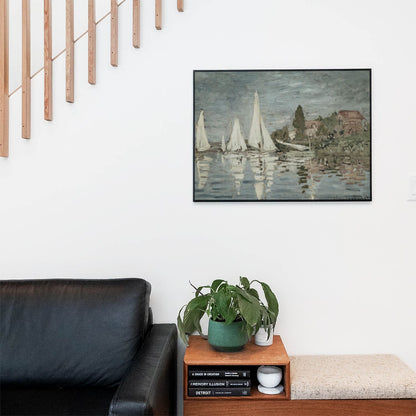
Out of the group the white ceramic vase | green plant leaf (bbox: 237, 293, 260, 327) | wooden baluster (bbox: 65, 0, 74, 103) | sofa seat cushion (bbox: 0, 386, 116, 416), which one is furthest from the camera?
wooden baluster (bbox: 65, 0, 74, 103)

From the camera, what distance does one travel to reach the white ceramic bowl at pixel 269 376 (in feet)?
6.09

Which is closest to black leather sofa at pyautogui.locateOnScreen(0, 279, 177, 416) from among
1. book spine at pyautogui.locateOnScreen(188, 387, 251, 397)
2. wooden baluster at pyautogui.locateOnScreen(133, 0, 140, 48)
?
book spine at pyautogui.locateOnScreen(188, 387, 251, 397)

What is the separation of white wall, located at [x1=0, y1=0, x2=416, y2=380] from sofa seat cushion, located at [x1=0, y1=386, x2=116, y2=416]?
0.62 meters

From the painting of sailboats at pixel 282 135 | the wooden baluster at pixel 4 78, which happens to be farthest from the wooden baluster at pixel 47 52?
the painting of sailboats at pixel 282 135

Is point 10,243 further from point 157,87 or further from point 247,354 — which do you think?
point 247,354

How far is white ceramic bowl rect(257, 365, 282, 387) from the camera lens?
1.86 metres

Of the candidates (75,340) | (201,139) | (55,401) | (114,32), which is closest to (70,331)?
(75,340)

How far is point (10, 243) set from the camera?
228cm

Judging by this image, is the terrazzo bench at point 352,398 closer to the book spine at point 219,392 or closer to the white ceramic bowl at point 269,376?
the white ceramic bowl at point 269,376

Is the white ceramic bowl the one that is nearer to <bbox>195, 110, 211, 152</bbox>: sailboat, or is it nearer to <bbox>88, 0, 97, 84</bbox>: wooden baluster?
<bbox>195, 110, 211, 152</bbox>: sailboat

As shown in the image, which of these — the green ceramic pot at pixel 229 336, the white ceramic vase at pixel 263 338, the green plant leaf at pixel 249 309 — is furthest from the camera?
the white ceramic vase at pixel 263 338

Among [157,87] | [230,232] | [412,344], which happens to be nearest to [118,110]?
[157,87]

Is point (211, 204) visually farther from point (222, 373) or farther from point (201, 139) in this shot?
point (222, 373)

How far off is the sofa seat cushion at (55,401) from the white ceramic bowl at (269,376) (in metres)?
0.65
